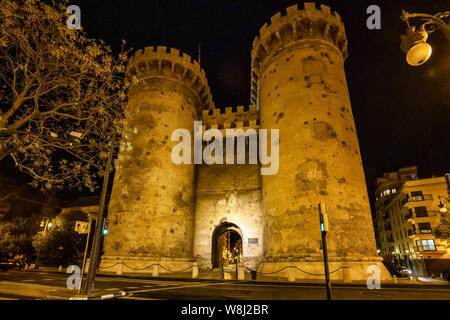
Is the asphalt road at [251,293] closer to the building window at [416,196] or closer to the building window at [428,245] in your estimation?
the building window at [428,245]

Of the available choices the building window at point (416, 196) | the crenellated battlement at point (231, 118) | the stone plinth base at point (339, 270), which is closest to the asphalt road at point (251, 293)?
the stone plinth base at point (339, 270)

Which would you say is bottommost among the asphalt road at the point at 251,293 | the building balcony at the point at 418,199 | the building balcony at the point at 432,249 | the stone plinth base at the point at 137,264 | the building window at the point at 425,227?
the asphalt road at the point at 251,293

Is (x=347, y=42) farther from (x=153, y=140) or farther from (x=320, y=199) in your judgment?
(x=153, y=140)

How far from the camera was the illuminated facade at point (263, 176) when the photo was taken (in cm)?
1504

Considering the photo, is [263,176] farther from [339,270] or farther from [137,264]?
[137,264]

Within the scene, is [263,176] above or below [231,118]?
below

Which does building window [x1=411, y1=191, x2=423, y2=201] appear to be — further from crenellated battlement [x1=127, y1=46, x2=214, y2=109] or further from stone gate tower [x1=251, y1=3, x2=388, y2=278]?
crenellated battlement [x1=127, y1=46, x2=214, y2=109]

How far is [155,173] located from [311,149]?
1093 cm

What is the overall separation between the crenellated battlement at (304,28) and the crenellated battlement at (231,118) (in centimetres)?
489

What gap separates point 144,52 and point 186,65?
12.0 ft

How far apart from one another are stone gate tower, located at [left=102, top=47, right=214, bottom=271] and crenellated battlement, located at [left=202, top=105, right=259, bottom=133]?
145 centimetres

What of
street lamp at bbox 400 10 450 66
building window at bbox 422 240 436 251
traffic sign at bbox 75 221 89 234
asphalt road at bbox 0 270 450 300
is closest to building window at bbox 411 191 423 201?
building window at bbox 422 240 436 251

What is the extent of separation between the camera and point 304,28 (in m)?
19.0

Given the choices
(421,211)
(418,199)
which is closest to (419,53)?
(421,211)
